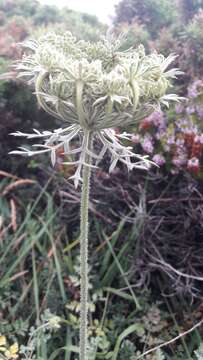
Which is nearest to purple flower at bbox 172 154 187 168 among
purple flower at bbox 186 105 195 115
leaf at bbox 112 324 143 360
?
purple flower at bbox 186 105 195 115

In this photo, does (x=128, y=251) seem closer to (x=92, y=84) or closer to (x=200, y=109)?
(x=200, y=109)

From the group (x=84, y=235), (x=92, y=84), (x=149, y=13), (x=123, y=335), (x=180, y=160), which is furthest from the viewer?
(x=149, y=13)

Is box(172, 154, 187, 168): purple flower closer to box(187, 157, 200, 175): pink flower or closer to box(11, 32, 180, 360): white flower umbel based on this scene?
box(187, 157, 200, 175): pink flower

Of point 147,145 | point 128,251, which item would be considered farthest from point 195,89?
point 128,251

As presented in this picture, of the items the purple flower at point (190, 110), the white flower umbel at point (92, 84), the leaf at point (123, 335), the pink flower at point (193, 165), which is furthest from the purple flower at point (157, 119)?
the white flower umbel at point (92, 84)

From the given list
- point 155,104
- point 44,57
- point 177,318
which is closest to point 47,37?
point 44,57

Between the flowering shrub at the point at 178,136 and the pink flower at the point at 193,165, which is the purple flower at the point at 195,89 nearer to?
the flowering shrub at the point at 178,136

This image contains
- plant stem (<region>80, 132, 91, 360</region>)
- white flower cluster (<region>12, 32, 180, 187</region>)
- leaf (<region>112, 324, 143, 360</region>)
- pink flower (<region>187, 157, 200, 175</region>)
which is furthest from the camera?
pink flower (<region>187, 157, 200, 175</region>)
